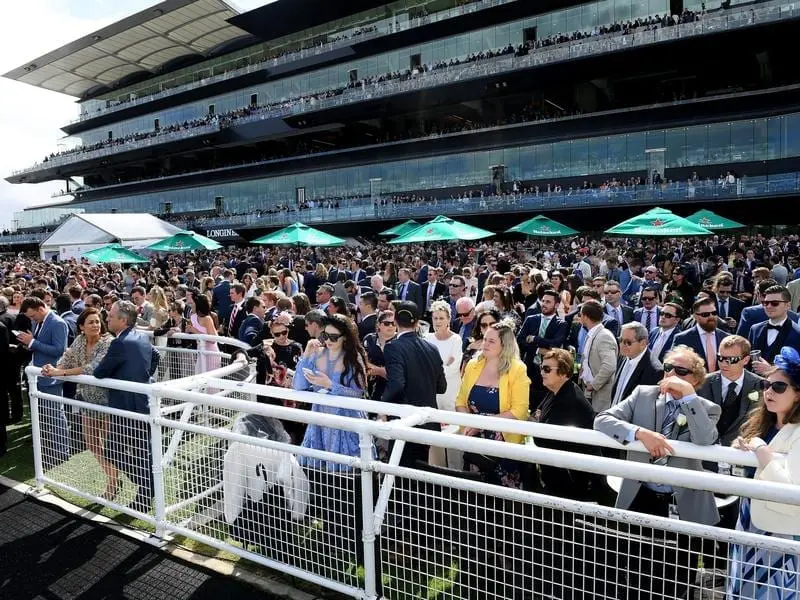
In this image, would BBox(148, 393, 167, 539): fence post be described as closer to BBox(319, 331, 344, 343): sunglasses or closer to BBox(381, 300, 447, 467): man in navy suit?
BBox(319, 331, 344, 343): sunglasses

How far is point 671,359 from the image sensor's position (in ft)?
13.1

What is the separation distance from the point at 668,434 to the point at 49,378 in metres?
5.46

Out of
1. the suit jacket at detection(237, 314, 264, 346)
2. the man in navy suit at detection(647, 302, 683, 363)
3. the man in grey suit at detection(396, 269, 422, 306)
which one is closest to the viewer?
the man in navy suit at detection(647, 302, 683, 363)

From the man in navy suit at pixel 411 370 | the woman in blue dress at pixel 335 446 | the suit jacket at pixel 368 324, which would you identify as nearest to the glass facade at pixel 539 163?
the suit jacket at pixel 368 324

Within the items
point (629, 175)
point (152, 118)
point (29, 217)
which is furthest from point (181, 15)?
point (629, 175)

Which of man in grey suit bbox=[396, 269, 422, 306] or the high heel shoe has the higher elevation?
man in grey suit bbox=[396, 269, 422, 306]

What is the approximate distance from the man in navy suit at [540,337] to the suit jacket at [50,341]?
17.8 feet

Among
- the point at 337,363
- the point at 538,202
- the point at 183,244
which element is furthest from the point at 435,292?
the point at 538,202

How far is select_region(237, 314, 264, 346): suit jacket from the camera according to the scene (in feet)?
25.9

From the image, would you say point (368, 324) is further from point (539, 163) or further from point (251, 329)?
point (539, 163)

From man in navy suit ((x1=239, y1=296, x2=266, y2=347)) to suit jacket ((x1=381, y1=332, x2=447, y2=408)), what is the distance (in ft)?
10.4

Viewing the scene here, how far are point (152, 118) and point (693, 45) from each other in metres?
54.5

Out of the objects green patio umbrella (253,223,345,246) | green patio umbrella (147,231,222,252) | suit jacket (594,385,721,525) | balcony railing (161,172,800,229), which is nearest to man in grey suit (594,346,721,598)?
suit jacket (594,385,721,525)

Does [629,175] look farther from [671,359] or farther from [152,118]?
[152,118]
